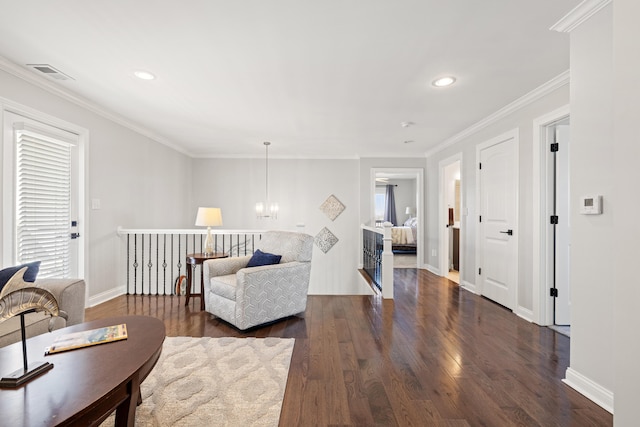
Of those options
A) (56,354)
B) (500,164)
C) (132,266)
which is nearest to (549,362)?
(500,164)

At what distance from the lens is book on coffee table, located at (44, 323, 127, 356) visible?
4.78 ft

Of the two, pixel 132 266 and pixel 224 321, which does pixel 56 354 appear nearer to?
pixel 224 321

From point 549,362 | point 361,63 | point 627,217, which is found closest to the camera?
point 627,217

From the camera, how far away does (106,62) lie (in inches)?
102

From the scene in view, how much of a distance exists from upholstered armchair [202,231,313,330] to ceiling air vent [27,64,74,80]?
2265mm

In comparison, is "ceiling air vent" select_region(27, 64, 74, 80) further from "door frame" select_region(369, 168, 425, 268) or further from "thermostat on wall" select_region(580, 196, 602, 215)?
"door frame" select_region(369, 168, 425, 268)

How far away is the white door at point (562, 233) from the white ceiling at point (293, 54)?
2.29 ft

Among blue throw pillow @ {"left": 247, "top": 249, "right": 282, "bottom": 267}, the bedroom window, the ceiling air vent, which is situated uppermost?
the ceiling air vent

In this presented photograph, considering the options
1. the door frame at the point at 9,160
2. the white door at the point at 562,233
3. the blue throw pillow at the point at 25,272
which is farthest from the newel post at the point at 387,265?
the door frame at the point at 9,160

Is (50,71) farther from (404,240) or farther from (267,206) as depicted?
(404,240)

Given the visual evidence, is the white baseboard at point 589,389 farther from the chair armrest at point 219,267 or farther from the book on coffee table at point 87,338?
the chair armrest at point 219,267

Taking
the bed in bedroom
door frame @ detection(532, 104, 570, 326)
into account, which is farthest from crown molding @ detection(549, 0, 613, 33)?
the bed in bedroom

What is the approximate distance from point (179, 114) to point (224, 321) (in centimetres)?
270

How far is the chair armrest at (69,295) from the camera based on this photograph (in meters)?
2.13
